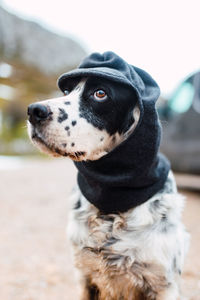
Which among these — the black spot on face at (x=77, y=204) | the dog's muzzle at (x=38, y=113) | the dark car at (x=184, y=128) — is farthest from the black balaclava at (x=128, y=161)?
the dark car at (x=184, y=128)

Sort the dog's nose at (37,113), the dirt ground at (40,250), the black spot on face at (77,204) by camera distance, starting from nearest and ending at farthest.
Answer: the dog's nose at (37,113), the black spot on face at (77,204), the dirt ground at (40,250)

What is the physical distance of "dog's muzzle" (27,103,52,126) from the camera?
142cm

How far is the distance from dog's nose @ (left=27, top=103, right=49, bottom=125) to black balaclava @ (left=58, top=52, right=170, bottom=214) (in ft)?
0.97

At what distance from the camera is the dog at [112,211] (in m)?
1.54

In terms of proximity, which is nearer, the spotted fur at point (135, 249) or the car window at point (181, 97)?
the spotted fur at point (135, 249)

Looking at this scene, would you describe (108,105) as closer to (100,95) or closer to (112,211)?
(100,95)

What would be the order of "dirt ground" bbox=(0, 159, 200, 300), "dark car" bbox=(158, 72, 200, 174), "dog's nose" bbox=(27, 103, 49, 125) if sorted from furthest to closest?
"dark car" bbox=(158, 72, 200, 174), "dirt ground" bbox=(0, 159, 200, 300), "dog's nose" bbox=(27, 103, 49, 125)

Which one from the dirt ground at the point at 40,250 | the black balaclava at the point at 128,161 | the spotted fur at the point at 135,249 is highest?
the black balaclava at the point at 128,161

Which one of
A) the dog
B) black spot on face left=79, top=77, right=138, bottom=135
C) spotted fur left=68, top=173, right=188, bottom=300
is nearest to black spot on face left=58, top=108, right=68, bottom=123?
the dog

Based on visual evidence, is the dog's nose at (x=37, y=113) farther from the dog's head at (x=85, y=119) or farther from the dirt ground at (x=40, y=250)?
the dirt ground at (x=40, y=250)

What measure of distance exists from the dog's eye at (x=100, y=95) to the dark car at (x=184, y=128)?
327 centimetres

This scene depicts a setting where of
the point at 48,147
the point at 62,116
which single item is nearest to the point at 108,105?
the point at 62,116

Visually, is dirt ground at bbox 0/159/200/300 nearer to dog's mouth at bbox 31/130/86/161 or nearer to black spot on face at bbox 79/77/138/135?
dog's mouth at bbox 31/130/86/161

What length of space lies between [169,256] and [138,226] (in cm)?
21
